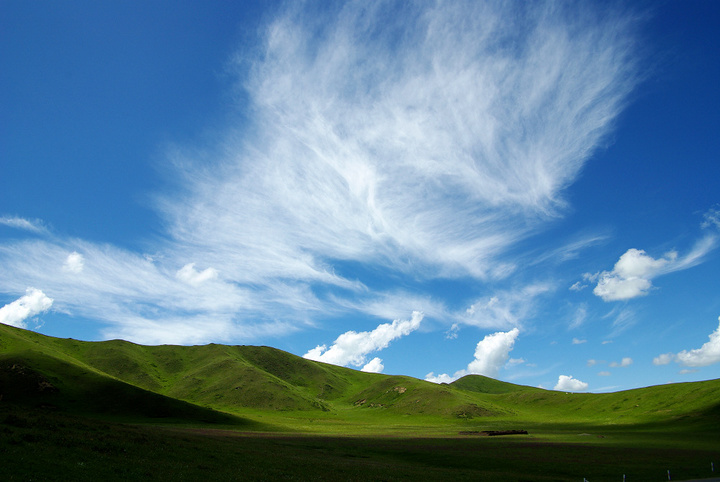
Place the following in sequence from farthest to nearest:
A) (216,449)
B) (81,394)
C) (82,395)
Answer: (81,394)
(82,395)
(216,449)

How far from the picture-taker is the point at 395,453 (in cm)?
6166

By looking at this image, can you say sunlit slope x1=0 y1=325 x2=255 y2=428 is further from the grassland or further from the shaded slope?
the grassland

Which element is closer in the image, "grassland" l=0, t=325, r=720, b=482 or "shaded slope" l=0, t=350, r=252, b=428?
"grassland" l=0, t=325, r=720, b=482

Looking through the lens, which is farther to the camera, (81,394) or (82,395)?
(81,394)

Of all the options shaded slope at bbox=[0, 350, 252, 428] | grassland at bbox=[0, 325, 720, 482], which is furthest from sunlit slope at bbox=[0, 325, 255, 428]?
grassland at bbox=[0, 325, 720, 482]

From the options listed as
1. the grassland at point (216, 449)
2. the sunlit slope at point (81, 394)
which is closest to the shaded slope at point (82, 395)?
the sunlit slope at point (81, 394)

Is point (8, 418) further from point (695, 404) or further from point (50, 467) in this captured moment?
point (695, 404)

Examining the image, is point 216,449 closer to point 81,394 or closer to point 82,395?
point 82,395

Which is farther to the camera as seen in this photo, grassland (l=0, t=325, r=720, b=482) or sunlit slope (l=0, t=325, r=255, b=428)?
sunlit slope (l=0, t=325, r=255, b=428)

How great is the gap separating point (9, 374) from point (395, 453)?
136 metres

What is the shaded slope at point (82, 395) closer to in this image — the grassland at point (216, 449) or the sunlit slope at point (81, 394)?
the sunlit slope at point (81, 394)

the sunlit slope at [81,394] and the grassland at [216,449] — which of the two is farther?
the sunlit slope at [81,394]

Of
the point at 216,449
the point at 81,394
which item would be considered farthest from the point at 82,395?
the point at 216,449

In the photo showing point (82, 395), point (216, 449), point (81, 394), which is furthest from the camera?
point (81, 394)
